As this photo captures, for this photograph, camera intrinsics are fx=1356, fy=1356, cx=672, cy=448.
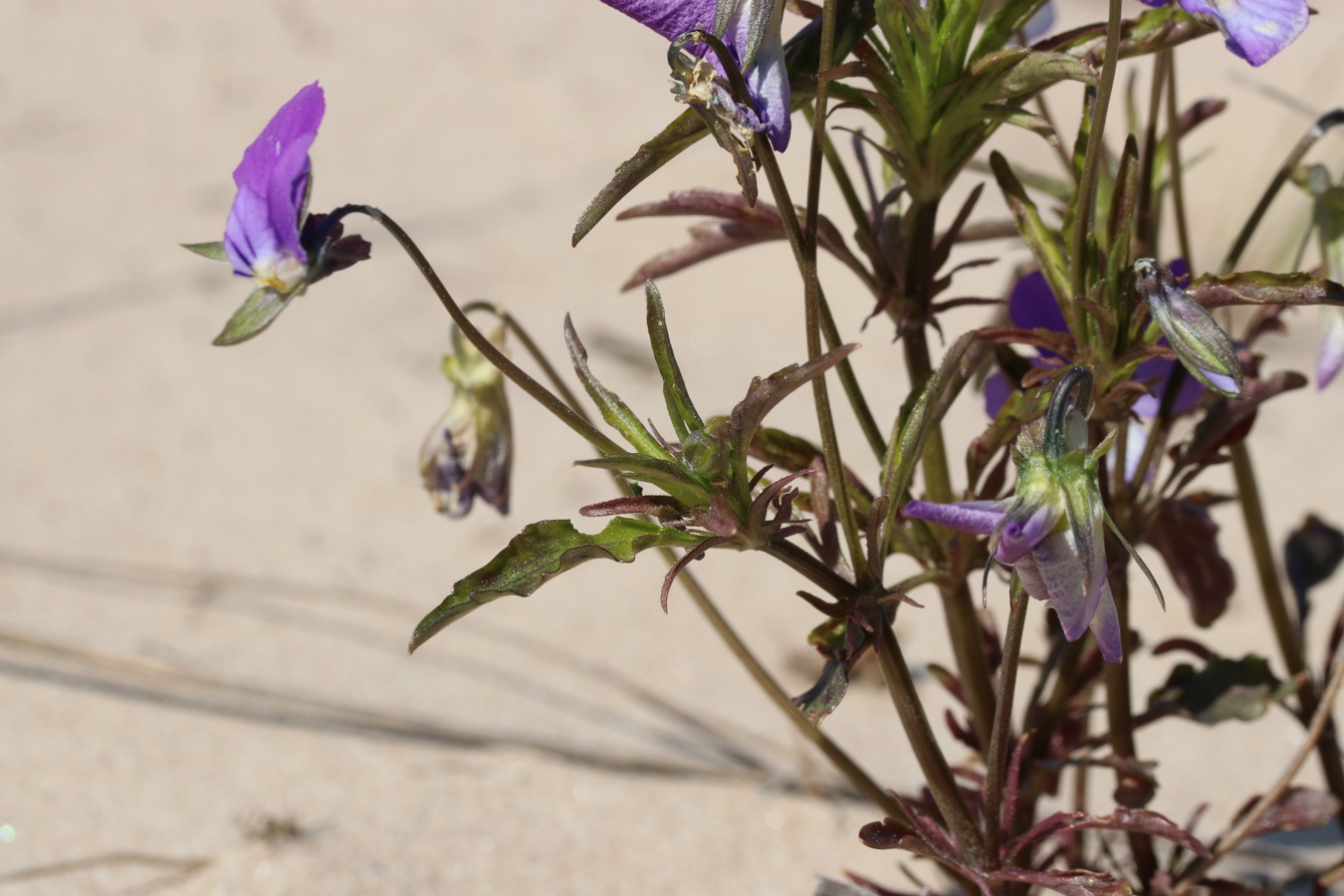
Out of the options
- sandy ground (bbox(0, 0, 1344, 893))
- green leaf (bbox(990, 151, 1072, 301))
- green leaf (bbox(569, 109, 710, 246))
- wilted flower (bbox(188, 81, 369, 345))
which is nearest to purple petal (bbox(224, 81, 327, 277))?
wilted flower (bbox(188, 81, 369, 345))

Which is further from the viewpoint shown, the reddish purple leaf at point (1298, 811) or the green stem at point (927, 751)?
the reddish purple leaf at point (1298, 811)

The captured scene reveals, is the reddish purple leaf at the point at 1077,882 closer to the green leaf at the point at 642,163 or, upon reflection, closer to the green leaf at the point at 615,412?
the green leaf at the point at 615,412

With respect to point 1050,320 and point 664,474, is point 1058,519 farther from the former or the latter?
point 1050,320

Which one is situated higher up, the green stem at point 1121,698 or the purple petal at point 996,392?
the purple petal at point 996,392

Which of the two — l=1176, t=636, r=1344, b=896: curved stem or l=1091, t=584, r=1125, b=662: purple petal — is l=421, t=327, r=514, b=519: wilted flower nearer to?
l=1091, t=584, r=1125, b=662: purple petal

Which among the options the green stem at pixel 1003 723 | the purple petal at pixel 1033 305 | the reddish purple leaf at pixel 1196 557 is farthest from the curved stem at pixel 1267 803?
the purple petal at pixel 1033 305

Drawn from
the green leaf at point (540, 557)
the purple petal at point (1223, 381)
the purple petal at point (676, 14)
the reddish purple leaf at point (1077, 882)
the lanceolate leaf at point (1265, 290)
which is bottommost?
the reddish purple leaf at point (1077, 882)

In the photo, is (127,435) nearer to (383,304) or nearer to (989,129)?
Answer: (383,304)

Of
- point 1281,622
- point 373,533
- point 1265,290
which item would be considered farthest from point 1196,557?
point 373,533
